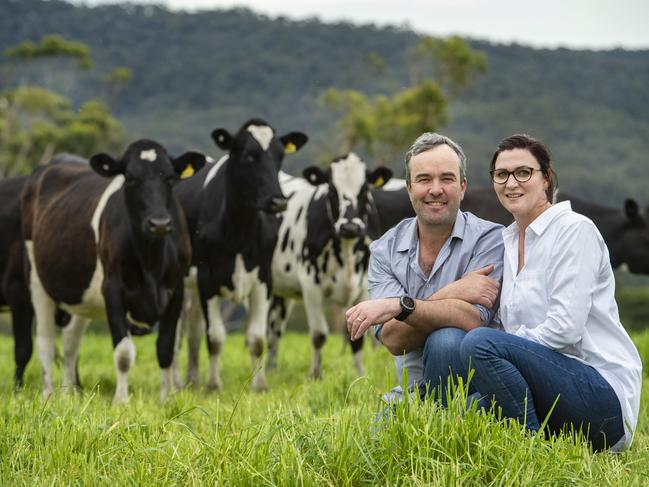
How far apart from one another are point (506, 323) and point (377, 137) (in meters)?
31.6

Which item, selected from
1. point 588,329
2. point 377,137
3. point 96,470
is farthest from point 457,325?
point 377,137

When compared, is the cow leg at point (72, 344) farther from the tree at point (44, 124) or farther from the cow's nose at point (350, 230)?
the tree at point (44, 124)

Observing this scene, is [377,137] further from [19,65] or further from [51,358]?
[51,358]

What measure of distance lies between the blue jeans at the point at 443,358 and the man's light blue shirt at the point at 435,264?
261 millimetres

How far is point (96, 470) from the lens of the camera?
12.8 ft

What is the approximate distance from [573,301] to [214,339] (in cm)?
554

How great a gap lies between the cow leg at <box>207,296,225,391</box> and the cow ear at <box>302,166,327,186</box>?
2291 mm

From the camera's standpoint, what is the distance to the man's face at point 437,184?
4.50 meters

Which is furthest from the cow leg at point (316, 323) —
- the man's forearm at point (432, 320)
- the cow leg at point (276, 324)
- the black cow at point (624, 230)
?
the man's forearm at point (432, 320)

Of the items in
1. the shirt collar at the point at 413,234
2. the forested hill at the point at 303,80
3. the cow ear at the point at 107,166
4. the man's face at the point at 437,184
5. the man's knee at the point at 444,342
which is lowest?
the man's knee at the point at 444,342

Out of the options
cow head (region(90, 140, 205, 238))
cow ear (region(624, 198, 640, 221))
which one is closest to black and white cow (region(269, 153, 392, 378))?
cow head (region(90, 140, 205, 238))

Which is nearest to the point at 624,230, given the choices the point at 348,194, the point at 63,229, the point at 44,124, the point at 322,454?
the point at 348,194

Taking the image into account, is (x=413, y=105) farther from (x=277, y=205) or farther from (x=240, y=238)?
(x=277, y=205)

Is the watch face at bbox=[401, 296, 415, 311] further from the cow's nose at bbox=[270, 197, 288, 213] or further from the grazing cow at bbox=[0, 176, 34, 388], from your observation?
the grazing cow at bbox=[0, 176, 34, 388]
